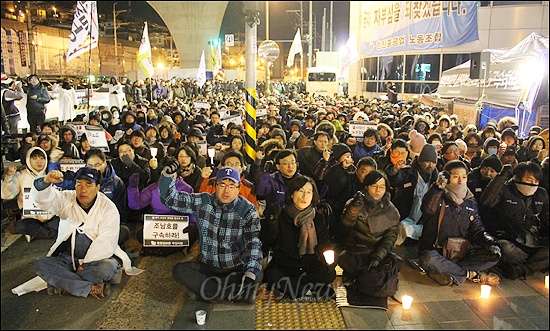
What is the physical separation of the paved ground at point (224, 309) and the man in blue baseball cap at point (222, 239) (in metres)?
0.17

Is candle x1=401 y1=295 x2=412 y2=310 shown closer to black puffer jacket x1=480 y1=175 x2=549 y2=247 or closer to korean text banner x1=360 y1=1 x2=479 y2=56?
black puffer jacket x1=480 y1=175 x2=549 y2=247

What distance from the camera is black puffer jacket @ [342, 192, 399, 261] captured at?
175 inches

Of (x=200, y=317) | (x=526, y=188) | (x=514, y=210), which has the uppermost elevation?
(x=526, y=188)

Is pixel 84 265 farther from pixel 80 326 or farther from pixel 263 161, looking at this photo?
pixel 263 161

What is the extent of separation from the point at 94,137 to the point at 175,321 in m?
5.02

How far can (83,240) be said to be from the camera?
4.34m

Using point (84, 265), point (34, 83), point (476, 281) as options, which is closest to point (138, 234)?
point (84, 265)

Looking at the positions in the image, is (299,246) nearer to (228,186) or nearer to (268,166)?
(228,186)

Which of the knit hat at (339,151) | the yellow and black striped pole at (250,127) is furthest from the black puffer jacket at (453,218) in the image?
the yellow and black striped pole at (250,127)

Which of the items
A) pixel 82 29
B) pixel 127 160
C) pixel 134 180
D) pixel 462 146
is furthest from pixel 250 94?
pixel 82 29

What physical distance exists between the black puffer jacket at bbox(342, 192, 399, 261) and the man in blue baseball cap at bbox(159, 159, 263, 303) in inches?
41.2

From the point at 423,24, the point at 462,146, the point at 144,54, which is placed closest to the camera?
the point at 462,146

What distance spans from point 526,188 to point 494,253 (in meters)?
0.77

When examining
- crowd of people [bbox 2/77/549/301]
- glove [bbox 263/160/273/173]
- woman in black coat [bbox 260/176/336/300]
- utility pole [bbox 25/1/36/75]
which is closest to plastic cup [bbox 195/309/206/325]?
crowd of people [bbox 2/77/549/301]
